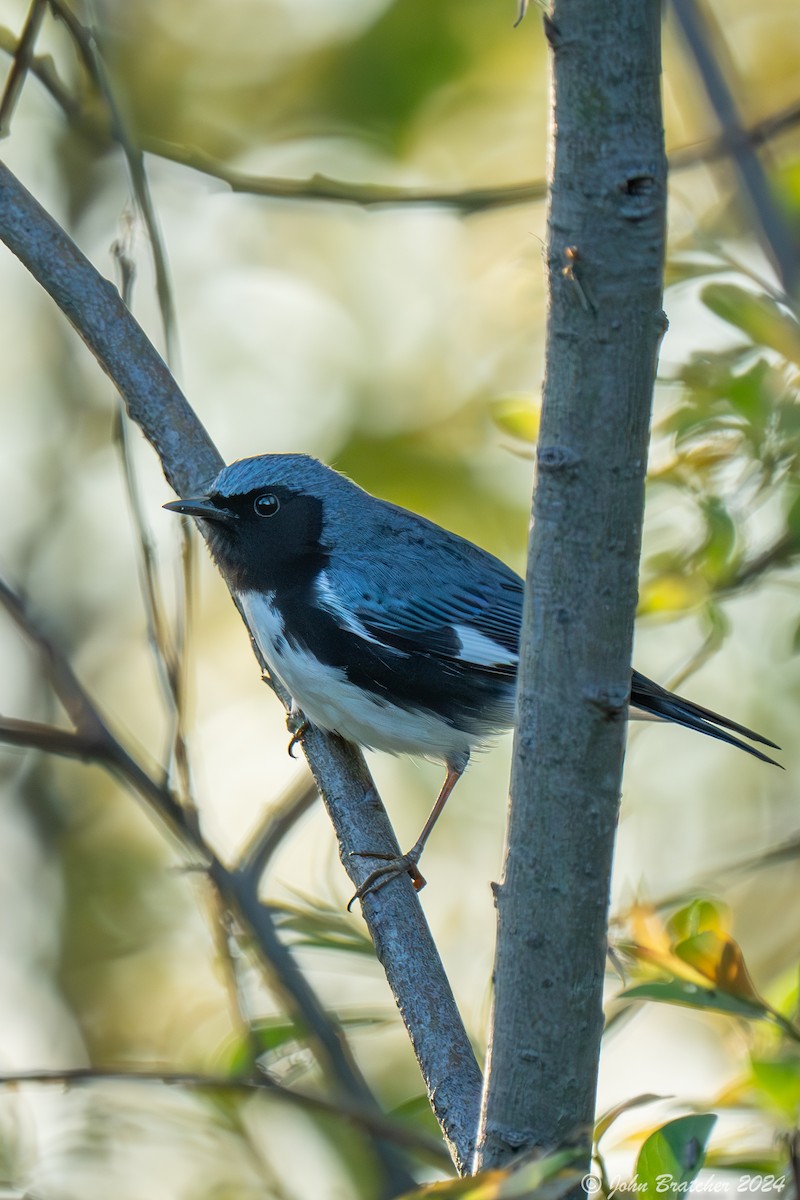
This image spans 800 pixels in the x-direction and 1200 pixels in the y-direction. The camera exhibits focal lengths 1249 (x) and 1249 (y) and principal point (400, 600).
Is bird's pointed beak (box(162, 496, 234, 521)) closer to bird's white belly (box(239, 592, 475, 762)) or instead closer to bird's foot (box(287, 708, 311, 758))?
bird's white belly (box(239, 592, 475, 762))

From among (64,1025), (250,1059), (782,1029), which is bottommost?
(782,1029)

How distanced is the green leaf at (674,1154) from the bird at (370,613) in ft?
5.19

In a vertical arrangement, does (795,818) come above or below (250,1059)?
above

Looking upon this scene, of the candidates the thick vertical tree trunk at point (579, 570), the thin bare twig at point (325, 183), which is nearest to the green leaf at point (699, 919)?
the thick vertical tree trunk at point (579, 570)

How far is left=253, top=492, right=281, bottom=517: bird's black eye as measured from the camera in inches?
155

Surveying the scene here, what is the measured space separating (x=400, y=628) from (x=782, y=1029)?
72.3 inches

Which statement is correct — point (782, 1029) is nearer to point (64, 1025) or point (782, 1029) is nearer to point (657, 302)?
point (657, 302)

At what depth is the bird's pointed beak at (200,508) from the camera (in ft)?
11.6

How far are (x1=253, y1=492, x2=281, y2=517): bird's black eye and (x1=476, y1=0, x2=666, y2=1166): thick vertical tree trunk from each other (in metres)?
2.18

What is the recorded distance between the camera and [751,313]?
2.95 metres

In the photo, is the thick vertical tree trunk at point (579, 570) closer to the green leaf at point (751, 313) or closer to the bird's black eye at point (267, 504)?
the green leaf at point (751, 313)

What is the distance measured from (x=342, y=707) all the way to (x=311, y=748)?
14 centimetres

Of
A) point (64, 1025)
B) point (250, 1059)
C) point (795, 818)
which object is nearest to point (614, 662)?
point (250, 1059)

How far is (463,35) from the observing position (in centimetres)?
551
